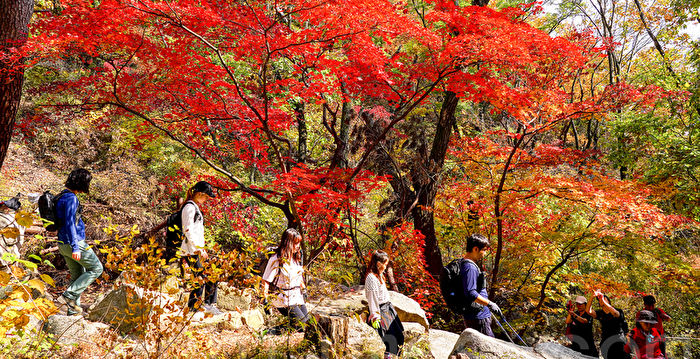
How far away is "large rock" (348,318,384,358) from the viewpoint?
4.00 meters

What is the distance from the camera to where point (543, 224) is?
8484 mm

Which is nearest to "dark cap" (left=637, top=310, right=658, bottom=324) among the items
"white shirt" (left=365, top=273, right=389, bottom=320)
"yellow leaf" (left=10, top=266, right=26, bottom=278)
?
"white shirt" (left=365, top=273, right=389, bottom=320)

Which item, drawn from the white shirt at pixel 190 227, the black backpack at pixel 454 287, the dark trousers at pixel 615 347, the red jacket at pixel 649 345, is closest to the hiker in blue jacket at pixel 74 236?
the white shirt at pixel 190 227

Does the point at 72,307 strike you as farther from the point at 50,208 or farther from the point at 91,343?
the point at 50,208

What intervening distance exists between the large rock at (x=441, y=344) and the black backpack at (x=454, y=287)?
0.85 metres

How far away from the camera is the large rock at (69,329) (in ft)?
11.5

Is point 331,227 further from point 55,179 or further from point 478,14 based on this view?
point 55,179

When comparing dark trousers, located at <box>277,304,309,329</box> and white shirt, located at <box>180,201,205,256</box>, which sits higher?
white shirt, located at <box>180,201,205,256</box>

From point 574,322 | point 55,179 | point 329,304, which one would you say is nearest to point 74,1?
point 329,304

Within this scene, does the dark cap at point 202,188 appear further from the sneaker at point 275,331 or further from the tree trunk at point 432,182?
the tree trunk at point 432,182

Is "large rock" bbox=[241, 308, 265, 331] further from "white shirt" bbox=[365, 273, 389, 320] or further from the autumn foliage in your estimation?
"white shirt" bbox=[365, 273, 389, 320]

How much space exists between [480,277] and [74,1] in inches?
232

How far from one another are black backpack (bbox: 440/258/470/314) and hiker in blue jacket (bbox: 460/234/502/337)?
0.04 m

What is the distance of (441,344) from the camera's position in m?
4.84
